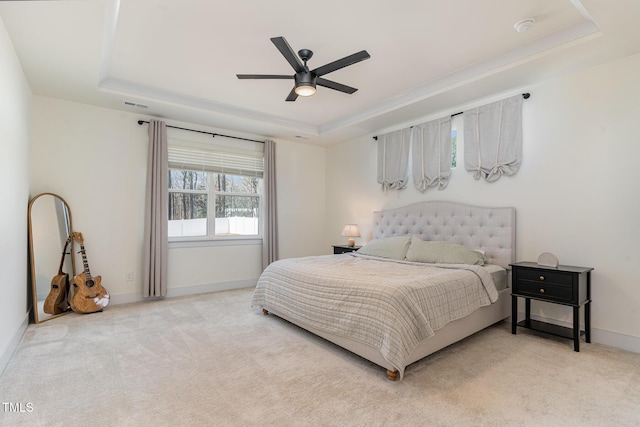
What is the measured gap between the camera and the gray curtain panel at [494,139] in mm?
3553

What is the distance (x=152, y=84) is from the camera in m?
3.75

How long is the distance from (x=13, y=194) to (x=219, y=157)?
8.93 feet

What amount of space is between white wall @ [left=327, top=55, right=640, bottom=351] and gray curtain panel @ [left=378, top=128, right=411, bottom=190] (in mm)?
1268

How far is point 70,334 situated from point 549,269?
15.1 ft

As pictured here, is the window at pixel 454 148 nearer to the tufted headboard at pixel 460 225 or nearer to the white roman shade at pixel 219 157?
the tufted headboard at pixel 460 225

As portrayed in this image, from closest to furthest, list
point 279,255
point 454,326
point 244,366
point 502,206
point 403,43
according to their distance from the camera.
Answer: point 244,366
point 454,326
point 403,43
point 502,206
point 279,255

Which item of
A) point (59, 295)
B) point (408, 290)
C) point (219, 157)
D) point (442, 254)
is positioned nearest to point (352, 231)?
point (442, 254)

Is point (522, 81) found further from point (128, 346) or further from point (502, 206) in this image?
point (128, 346)

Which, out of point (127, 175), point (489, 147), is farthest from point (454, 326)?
point (127, 175)

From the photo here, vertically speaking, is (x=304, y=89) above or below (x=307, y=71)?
below

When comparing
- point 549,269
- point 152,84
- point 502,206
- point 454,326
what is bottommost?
point 454,326

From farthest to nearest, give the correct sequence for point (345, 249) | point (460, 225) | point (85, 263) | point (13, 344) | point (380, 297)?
1. point (345, 249)
2. point (460, 225)
3. point (85, 263)
4. point (13, 344)
5. point (380, 297)

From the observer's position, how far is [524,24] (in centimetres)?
252

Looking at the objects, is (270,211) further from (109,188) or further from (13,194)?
(13,194)
